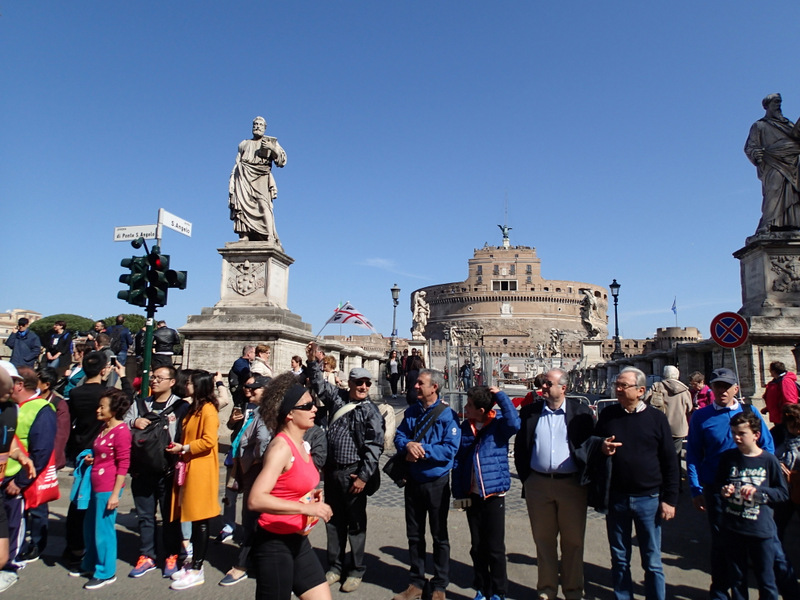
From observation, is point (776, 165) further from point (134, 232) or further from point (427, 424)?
point (134, 232)

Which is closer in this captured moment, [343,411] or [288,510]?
[288,510]

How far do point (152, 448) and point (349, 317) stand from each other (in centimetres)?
1156

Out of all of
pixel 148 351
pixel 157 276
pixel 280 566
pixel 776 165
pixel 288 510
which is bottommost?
pixel 280 566

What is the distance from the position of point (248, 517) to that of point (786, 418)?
Answer: 14.3 ft

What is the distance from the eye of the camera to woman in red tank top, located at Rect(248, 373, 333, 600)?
9.53ft

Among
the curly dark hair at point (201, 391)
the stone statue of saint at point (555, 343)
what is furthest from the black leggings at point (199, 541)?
the stone statue of saint at point (555, 343)

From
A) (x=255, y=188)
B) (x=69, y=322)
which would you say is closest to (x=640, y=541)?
(x=255, y=188)

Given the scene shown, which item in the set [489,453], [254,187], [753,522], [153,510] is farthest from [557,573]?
[254,187]

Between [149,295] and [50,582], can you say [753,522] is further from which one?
[149,295]

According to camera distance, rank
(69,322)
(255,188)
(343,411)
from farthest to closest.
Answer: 1. (69,322)
2. (255,188)
3. (343,411)

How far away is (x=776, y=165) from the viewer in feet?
28.5

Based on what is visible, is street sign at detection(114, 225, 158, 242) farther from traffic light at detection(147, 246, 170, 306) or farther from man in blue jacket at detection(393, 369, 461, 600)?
man in blue jacket at detection(393, 369, 461, 600)

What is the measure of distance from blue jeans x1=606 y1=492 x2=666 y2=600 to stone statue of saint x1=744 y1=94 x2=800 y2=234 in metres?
6.63

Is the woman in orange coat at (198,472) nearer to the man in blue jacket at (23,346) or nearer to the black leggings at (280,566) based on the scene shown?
the black leggings at (280,566)
